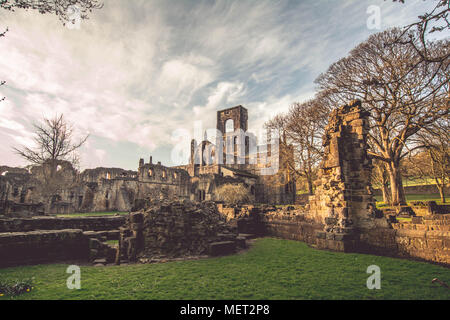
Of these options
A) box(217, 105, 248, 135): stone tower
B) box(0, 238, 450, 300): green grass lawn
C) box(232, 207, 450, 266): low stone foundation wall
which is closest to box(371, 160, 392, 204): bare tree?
box(232, 207, 450, 266): low stone foundation wall

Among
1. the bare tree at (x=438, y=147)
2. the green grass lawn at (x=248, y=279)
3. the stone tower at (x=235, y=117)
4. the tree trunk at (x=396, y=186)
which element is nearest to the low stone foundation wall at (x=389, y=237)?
the green grass lawn at (x=248, y=279)

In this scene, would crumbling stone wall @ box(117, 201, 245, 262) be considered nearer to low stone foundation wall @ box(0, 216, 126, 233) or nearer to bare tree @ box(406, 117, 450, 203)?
low stone foundation wall @ box(0, 216, 126, 233)

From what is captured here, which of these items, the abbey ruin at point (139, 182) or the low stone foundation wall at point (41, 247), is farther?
the abbey ruin at point (139, 182)

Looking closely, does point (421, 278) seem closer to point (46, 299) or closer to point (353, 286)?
point (353, 286)

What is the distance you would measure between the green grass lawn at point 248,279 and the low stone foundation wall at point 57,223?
3.29 m

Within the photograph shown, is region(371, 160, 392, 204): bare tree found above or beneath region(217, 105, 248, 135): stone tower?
beneath

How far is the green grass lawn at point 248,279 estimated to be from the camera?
3.71 metres

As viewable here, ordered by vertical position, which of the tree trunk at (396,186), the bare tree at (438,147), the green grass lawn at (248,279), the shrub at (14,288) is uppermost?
the bare tree at (438,147)

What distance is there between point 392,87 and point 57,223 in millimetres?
19435

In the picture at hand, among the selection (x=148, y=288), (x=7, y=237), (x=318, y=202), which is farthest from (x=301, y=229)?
(x=7, y=237)

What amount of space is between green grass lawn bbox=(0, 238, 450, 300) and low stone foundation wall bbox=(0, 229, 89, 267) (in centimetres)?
57

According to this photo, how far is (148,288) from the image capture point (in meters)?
4.02

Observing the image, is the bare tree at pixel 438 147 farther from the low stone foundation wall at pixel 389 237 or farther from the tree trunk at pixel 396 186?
the low stone foundation wall at pixel 389 237

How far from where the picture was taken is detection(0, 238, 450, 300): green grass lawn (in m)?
3.71
